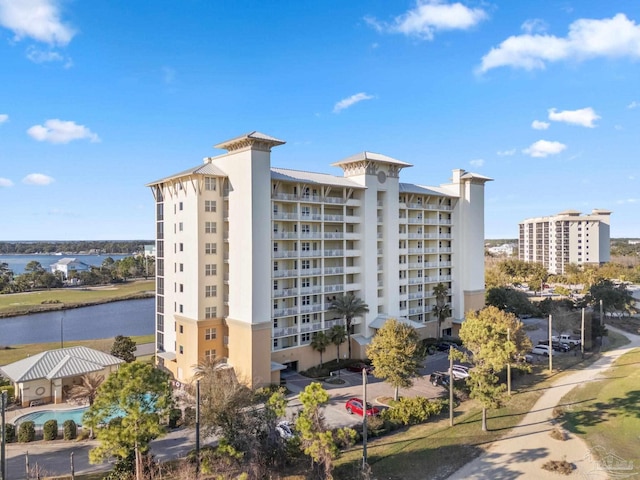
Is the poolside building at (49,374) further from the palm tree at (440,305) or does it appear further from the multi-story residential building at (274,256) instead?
the palm tree at (440,305)

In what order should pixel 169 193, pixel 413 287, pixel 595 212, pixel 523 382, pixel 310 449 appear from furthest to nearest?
pixel 595 212, pixel 413 287, pixel 169 193, pixel 523 382, pixel 310 449

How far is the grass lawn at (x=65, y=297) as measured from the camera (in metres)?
90.0

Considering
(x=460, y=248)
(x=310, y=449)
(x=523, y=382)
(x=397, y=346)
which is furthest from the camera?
(x=460, y=248)

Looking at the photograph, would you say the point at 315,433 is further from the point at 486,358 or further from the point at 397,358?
the point at 486,358

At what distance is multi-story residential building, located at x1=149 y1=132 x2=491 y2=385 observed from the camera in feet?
125

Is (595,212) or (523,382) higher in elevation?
(595,212)

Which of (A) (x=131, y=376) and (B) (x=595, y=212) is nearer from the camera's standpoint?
(A) (x=131, y=376)

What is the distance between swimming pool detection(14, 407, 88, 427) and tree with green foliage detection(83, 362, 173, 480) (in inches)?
564

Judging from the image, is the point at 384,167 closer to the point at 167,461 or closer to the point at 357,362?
the point at 357,362

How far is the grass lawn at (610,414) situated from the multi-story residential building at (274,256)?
59.8 ft

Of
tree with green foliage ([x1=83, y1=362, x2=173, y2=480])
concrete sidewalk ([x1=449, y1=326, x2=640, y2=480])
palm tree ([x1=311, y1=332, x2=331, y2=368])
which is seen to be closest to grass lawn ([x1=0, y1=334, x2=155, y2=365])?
palm tree ([x1=311, y1=332, x2=331, y2=368])

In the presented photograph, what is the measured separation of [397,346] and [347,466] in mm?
12106

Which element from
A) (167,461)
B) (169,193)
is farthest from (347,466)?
(169,193)

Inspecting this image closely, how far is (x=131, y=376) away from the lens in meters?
20.0
